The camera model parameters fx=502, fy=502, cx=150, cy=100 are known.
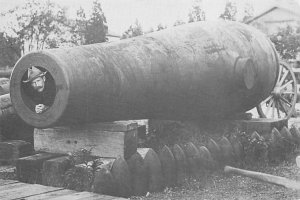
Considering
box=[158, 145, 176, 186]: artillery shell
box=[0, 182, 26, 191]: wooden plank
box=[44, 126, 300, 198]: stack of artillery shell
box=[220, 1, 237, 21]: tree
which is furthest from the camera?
box=[220, 1, 237, 21]: tree

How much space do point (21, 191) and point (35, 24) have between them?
1729 centimetres

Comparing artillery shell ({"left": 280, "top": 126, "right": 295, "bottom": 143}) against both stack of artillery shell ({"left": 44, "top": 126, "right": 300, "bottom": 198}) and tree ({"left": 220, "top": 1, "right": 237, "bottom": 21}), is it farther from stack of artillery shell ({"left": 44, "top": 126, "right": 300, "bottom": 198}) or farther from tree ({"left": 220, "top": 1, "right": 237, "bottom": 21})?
tree ({"left": 220, "top": 1, "right": 237, "bottom": 21})

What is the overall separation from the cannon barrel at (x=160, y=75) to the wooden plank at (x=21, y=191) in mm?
861

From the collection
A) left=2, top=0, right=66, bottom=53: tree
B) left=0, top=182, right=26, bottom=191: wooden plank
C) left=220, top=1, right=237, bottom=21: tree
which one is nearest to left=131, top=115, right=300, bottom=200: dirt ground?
left=0, top=182, right=26, bottom=191: wooden plank

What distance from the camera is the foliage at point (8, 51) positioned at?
A: 14.5 m

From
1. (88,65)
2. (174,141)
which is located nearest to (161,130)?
(174,141)

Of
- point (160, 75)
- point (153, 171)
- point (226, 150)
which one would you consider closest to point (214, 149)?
point (226, 150)

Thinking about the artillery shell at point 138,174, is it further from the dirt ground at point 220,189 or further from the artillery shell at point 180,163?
the artillery shell at point 180,163

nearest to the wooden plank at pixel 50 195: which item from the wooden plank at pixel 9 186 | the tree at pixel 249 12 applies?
the wooden plank at pixel 9 186

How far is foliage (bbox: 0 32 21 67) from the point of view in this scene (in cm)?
1452

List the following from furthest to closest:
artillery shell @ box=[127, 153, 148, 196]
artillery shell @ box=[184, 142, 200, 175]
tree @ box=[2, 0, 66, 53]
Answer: tree @ box=[2, 0, 66, 53] → artillery shell @ box=[184, 142, 200, 175] → artillery shell @ box=[127, 153, 148, 196]

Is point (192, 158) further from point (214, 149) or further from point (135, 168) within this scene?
point (135, 168)

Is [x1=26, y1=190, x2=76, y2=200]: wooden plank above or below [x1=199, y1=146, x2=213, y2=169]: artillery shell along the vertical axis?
below

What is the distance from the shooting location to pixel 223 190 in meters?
4.67
